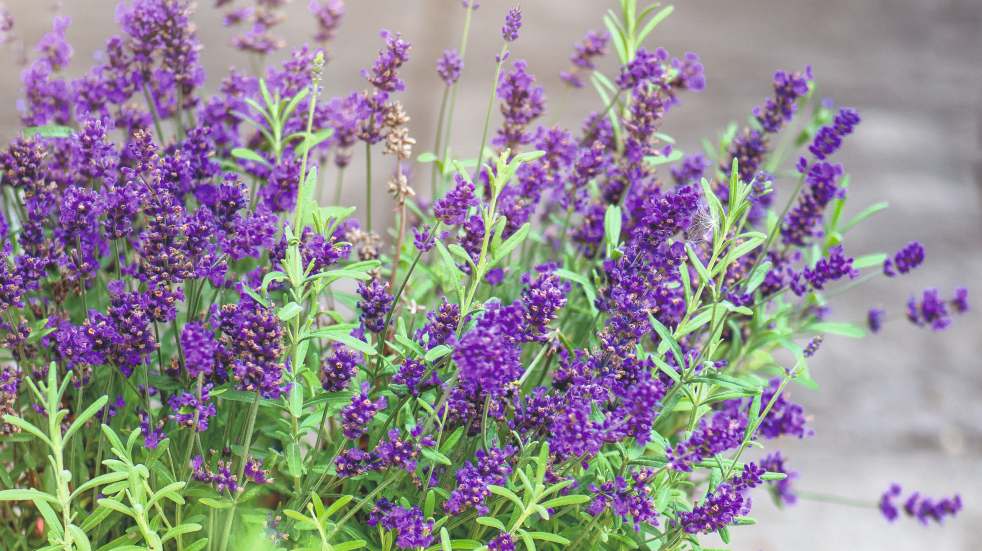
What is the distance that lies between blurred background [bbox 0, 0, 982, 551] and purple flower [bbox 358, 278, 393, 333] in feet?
4.80

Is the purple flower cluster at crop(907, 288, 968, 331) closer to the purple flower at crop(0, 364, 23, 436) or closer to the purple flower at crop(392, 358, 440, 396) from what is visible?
the purple flower at crop(392, 358, 440, 396)

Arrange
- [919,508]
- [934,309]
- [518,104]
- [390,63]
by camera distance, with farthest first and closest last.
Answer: [919,508], [934,309], [518,104], [390,63]

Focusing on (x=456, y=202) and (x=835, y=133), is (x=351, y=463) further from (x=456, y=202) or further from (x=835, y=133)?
(x=835, y=133)

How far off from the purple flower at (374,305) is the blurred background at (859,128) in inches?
57.6

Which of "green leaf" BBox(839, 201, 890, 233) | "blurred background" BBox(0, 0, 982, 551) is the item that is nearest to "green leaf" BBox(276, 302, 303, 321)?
"green leaf" BBox(839, 201, 890, 233)

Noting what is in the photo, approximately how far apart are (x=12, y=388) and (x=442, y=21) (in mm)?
2228

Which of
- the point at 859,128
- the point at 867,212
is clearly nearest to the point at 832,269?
the point at 867,212

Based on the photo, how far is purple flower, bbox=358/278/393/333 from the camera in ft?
2.80

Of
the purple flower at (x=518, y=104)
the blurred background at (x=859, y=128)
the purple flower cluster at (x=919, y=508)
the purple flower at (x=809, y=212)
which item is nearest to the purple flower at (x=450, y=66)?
the purple flower at (x=518, y=104)

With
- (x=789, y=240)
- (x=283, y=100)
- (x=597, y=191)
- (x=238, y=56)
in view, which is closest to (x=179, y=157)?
(x=283, y=100)

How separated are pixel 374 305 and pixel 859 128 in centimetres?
246

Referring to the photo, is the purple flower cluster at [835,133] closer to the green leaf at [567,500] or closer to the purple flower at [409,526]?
the green leaf at [567,500]

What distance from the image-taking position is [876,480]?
2262 mm

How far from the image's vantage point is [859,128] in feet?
9.57
